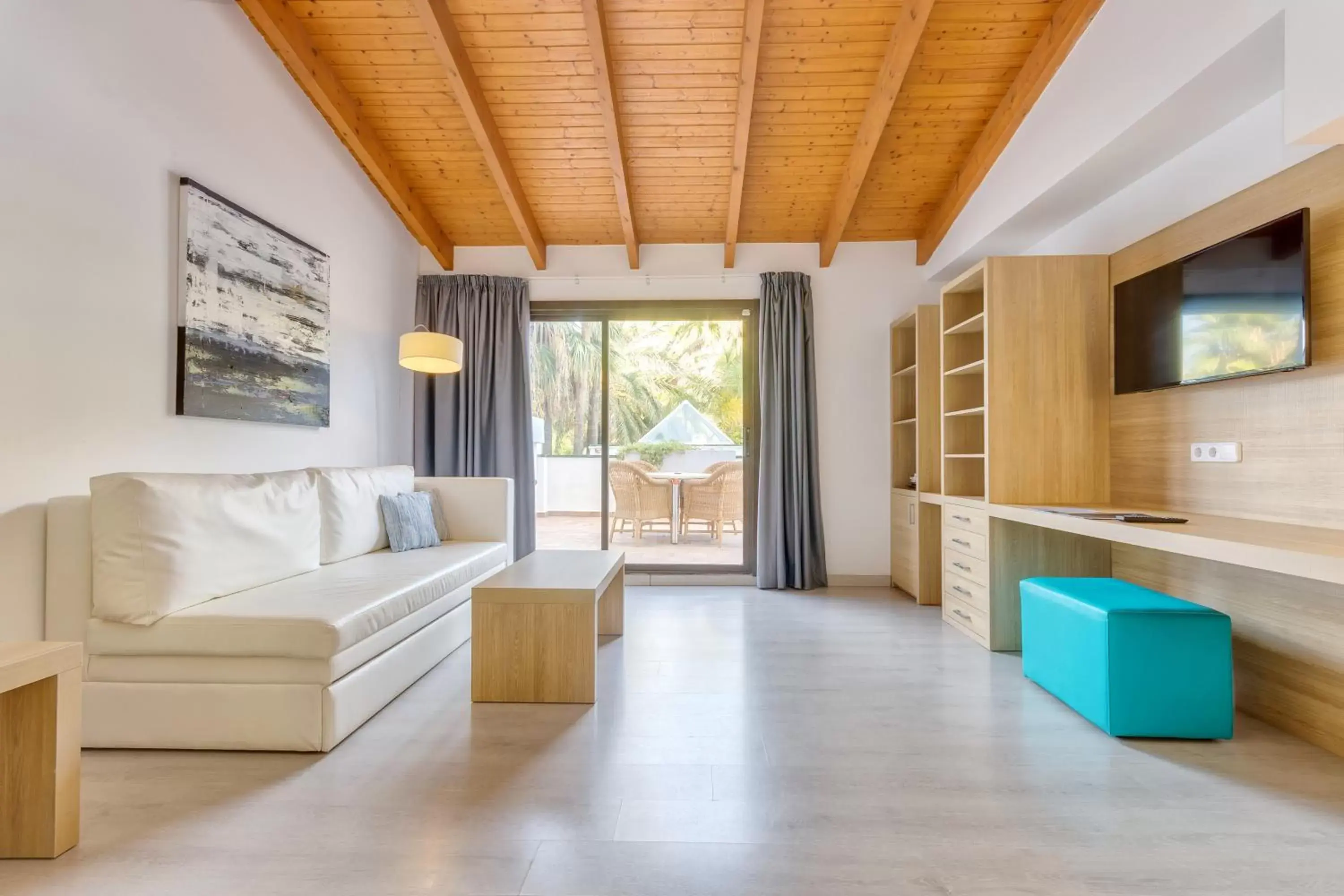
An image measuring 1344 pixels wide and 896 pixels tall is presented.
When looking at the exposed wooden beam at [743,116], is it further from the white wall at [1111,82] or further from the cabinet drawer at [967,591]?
the cabinet drawer at [967,591]

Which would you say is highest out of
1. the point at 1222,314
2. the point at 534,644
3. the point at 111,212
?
the point at 111,212

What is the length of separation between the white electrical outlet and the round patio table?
10.5 feet

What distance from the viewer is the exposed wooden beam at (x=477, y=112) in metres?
2.99

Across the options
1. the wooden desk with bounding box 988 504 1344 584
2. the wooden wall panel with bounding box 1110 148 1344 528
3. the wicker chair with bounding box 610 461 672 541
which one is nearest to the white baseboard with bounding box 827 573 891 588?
the wicker chair with bounding box 610 461 672 541

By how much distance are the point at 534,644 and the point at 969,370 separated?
2682mm

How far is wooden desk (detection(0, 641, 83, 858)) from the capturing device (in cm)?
148

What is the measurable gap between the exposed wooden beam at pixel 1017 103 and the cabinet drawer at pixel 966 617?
7.94 ft

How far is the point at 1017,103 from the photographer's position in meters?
3.34

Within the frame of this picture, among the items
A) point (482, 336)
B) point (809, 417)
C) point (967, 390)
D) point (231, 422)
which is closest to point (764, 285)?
point (809, 417)

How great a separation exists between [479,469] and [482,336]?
0.97 m

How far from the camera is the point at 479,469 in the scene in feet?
15.5

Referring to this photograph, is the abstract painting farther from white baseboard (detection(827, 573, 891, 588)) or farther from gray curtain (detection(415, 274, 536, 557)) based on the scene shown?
white baseboard (detection(827, 573, 891, 588))

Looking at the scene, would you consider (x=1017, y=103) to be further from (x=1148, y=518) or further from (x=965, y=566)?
(x=965, y=566)

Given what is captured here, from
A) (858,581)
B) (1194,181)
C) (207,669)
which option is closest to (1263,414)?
(1194,181)
